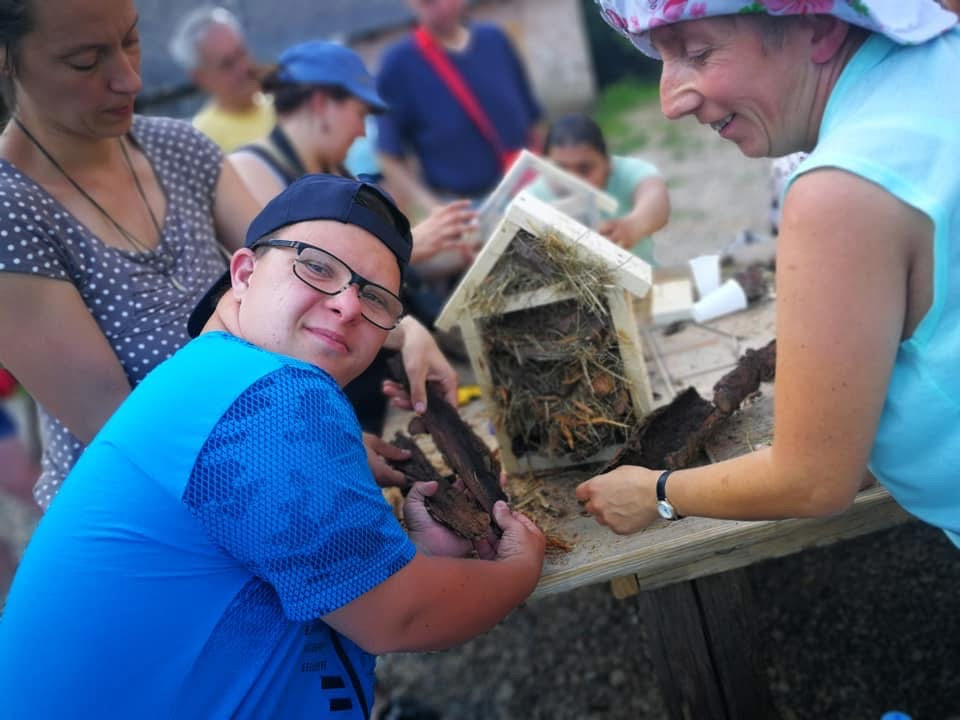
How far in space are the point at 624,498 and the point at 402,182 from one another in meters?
3.96

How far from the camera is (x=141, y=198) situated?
2.52m

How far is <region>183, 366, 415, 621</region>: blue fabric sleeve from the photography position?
Answer: 1473 mm

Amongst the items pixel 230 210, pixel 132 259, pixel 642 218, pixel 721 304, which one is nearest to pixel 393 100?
pixel 642 218

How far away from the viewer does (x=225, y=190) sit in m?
2.84

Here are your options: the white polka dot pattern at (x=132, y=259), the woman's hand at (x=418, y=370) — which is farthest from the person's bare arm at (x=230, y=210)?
the woman's hand at (x=418, y=370)

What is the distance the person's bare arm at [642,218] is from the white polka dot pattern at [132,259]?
5.23 feet

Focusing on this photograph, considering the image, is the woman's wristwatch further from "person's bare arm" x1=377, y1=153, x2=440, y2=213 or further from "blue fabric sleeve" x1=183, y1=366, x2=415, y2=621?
"person's bare arm" x1=377, y1=153, x2=440, y2=213

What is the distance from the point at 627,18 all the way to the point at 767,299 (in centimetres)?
193

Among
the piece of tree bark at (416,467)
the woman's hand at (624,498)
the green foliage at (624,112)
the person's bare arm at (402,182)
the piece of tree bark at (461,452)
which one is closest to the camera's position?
the woman's hand at (624,498)

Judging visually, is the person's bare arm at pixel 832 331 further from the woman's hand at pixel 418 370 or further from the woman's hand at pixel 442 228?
the woman's hand at pixel 442 228

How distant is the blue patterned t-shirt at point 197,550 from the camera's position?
4.87 feet

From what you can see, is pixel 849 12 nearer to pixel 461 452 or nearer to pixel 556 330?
pixel 556 330

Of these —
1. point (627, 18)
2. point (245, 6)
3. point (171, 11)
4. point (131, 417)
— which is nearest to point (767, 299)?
point (627, 18)

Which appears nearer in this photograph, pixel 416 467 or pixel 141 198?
pixel 416 467
